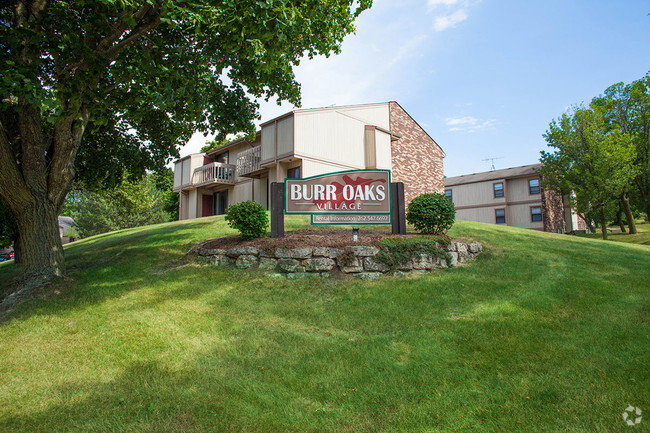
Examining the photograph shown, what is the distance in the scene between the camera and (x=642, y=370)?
402 centimetres

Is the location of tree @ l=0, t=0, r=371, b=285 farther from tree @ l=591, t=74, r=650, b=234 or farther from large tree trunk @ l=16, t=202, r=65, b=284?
tree @ l=591, t=74, r=650, b=234

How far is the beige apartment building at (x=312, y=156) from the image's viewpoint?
16.9m

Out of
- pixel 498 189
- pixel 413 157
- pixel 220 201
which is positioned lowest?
pixel 220 201

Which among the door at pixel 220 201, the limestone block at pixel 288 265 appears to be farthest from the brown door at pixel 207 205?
the limestone block at pixel 288 265

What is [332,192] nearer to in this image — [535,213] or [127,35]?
[127,35]

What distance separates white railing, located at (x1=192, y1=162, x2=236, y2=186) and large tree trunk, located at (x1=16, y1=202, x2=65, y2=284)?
1420 centimetres

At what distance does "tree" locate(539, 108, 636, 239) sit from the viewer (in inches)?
878

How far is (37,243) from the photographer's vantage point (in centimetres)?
786

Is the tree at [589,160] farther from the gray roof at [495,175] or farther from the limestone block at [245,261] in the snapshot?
the limestone block at [245,261]

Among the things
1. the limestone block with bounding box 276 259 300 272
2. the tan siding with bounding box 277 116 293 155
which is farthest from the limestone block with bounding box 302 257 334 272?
the tan siding with bounding box 277 116 293 155

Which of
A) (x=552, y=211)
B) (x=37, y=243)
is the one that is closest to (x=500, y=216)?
(x=552, y=211)

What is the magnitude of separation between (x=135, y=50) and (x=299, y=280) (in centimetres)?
625

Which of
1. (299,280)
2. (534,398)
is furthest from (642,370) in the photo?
(299,280)

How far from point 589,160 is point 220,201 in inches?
1038
